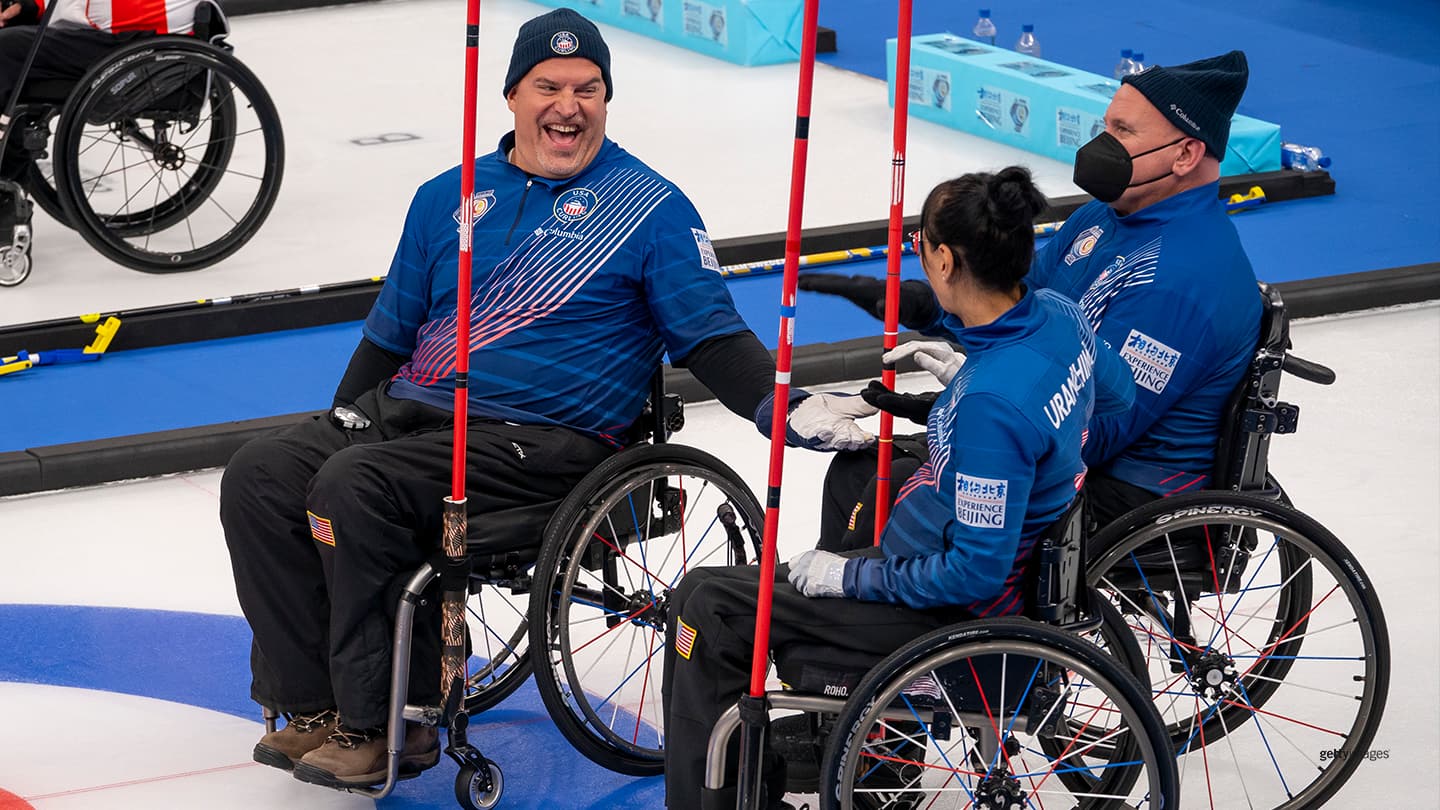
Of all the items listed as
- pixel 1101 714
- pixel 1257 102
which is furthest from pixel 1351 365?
pixel 1257 102

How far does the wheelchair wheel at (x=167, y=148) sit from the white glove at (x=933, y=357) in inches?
131

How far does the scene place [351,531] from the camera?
9.84 ft

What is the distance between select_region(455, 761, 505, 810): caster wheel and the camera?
3.11 metres

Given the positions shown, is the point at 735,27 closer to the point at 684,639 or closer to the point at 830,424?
the point at 830,424

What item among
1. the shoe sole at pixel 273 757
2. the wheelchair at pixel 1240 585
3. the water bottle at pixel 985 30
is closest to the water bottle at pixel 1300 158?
the water bottle at pixel 985 30

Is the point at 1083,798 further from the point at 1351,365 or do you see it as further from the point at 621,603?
the point at 1351,365

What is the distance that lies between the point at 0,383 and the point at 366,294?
102 cm

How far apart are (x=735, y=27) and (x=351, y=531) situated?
237 inches

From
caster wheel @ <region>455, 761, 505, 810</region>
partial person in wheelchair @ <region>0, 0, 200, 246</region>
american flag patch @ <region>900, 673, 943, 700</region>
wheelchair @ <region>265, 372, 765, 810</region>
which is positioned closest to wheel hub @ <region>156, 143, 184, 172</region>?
partial person in wheelchair @ <region>0, 0, 200, 246</region>

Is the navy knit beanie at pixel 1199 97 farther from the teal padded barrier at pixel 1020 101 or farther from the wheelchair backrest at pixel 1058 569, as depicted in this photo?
the teal padded barrier at pixel 1020 101

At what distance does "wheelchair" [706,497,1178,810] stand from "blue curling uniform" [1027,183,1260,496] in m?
0.32

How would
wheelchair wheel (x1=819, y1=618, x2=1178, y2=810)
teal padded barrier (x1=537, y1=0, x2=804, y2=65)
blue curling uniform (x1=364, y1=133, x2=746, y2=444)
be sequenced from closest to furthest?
wheelchair wheel (x1=819, y1=618, x2=1178, y2=810) < blue curling uniform (x1=364, y1=133, x2=746, y2=444) < teal padded barrier (x1=537, y1=0, x2=804, y2=65)

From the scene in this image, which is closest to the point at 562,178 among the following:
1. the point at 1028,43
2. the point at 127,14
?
the point at 127,14

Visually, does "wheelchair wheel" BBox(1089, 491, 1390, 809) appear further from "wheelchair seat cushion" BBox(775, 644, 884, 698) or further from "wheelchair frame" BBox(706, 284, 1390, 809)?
"wheelchair seat cushion" BBox(775, 644, 884, 698)
